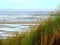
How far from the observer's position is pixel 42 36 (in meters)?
5.22

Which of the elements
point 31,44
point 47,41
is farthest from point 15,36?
point 47,41

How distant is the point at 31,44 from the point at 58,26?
2.39ft

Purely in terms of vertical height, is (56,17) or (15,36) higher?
(56,17)

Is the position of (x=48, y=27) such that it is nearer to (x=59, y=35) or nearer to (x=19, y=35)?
(x=59, y=35)

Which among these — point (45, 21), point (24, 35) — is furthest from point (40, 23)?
point (24, 35)

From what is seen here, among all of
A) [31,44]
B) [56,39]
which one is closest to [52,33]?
[56,39]

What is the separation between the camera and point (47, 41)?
5109mm

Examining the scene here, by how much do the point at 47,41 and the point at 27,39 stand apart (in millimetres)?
449

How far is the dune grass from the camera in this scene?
511 centimetres

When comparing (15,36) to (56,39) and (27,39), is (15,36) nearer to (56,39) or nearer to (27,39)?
(27,39)

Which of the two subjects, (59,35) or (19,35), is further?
(19,35)

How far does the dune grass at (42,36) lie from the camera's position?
5109mm

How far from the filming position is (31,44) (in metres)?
5.16

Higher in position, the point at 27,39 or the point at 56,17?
the point at 56,17
